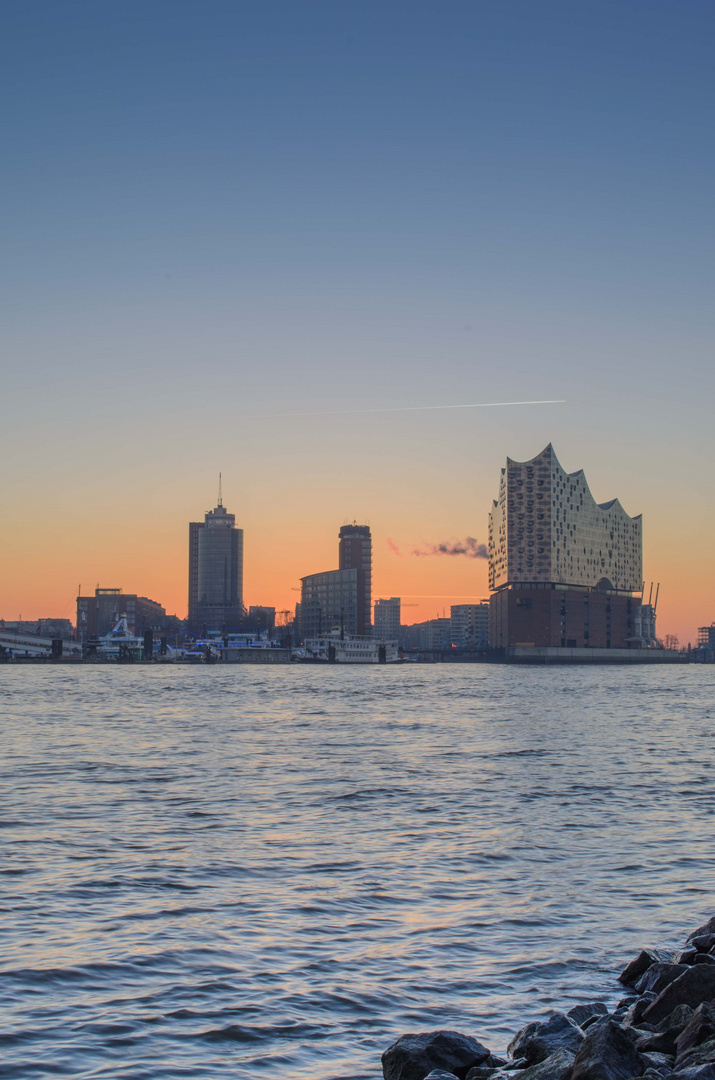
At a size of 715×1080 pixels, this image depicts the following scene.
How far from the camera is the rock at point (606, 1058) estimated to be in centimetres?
736

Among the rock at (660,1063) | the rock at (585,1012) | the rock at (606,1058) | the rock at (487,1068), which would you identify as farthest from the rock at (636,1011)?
the rock at (606,1058)

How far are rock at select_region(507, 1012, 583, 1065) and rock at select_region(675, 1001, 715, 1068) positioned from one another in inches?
33.1

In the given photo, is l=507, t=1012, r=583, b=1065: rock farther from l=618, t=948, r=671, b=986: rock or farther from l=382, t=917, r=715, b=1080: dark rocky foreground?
l=618, t=948, r=671, b=986: rock

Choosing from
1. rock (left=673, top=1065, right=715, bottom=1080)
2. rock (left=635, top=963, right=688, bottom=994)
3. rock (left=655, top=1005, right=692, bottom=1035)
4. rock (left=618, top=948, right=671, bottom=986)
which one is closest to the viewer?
rock (left=673, top=1065, right=715, bottom=1080)

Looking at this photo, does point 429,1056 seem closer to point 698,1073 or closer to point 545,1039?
point 545,1039

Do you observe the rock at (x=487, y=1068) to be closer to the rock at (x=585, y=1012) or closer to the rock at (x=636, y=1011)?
the rock at (x=585, y=1012)

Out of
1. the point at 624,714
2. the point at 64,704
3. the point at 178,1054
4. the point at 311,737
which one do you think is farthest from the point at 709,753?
the point at 64,704

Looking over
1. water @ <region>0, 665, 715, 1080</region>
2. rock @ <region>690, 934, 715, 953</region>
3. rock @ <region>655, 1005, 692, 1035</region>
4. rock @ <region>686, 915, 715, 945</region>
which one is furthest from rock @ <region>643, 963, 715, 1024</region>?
rock @ <region>686, 915, 715, 945</region>

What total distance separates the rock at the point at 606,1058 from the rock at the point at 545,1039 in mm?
521

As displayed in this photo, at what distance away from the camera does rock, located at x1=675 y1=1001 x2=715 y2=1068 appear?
8336 millimetres

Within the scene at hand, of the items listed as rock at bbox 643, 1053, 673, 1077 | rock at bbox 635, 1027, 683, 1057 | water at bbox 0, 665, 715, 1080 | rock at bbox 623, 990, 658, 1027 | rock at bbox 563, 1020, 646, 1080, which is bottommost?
water at bbox 0, 665, 715, 1080

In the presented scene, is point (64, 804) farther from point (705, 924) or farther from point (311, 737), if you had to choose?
point (311, 737)

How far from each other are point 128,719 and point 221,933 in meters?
43.0

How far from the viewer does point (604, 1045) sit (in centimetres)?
757
